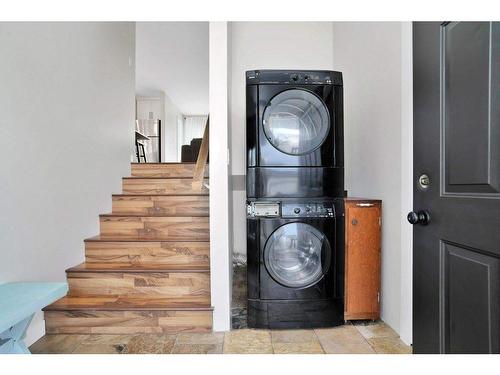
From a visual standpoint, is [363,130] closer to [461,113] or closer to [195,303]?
[461,113]

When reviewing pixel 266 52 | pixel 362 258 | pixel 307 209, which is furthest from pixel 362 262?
pixel 266 52

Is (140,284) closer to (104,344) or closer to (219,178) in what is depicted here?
(104,344)

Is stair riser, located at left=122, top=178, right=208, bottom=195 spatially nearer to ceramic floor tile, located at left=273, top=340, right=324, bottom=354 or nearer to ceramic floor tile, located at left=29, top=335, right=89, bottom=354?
ceramic floor tile, located at left=29, top=335, right=89, bottom=354

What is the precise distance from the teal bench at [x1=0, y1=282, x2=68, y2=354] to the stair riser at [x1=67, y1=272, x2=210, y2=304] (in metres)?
0.81

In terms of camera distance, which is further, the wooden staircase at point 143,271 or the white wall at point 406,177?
the wooden staircase at point 143,271

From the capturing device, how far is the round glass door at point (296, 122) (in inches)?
79.9

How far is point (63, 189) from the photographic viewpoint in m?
2.31

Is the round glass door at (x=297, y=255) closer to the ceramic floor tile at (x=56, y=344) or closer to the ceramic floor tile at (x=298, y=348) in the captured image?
the ceramic floor tile at (x=298, y=348)

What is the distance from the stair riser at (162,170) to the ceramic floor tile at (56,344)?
216cm

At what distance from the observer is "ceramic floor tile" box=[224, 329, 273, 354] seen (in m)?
1.81

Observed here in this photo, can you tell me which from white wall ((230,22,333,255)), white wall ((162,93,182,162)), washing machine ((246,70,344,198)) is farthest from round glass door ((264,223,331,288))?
white wall ((162,93,182,162))

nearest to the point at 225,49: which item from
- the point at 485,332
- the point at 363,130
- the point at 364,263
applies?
the point at 363,130

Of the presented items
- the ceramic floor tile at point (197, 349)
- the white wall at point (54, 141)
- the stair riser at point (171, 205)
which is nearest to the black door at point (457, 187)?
the ceramic floor tile at point (197, 349)

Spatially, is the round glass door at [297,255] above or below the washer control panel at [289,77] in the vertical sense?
below
